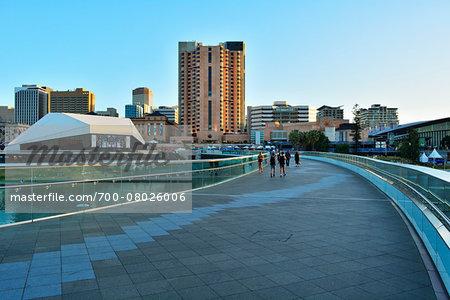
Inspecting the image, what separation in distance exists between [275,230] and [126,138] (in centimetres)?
10264

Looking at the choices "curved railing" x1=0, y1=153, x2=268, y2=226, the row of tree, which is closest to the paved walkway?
"curved railing" x1=0, y1=153, x2=268, y2=226

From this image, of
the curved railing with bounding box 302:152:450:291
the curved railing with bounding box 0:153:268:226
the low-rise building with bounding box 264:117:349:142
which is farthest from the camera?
the low-rise building with bounding box 264:117:349:142

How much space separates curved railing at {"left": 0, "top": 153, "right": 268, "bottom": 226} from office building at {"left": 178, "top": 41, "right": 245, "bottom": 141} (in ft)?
489

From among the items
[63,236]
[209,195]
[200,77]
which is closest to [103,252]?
[63,236]

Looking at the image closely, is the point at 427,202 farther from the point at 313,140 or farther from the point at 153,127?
the point at 153,127

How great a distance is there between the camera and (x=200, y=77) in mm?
165500

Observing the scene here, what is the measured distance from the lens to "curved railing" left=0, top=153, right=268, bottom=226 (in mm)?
7922

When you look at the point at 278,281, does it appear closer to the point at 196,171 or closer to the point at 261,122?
the point at 196,171

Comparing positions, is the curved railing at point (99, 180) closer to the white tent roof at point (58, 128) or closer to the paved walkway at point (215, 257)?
the paved walkway at point (215, 257)

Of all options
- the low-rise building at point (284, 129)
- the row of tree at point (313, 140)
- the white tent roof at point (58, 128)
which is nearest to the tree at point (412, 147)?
the row of tree at point (313, 140)

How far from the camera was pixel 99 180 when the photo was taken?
31.4 ft

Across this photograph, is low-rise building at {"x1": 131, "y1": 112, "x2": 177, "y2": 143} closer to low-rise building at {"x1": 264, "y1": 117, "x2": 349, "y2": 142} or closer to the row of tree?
low-rise building at {"x1": 264, "y1": 117, "x2": 349, "y2": 142}

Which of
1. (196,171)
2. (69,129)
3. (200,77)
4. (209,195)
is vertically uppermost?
(200,77)

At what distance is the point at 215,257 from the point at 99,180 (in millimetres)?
5443
